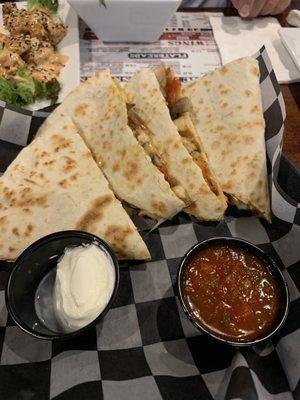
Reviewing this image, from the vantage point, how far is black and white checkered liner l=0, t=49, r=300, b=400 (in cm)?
189

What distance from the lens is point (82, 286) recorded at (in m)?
1.91

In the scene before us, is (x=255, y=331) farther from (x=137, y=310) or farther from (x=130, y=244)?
(x=130, y=244)

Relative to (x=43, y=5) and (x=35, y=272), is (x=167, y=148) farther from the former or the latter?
(x=43, y=5)

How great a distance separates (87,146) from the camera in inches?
106

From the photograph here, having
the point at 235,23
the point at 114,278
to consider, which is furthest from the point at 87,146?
the point at 235,23

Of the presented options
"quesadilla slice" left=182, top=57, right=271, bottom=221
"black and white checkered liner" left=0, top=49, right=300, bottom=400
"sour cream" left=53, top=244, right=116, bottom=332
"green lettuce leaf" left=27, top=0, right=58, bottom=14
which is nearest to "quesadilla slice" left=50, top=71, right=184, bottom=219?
"black and white checkered liner" left=0, top=49, right=300, bottom=400

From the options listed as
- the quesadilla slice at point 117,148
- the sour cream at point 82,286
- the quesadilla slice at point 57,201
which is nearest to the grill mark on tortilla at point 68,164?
the quesadilla slice at point 57,201

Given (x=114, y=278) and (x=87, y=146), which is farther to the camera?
(x=87, y=146)

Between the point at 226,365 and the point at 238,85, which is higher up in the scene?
the point at 238,85

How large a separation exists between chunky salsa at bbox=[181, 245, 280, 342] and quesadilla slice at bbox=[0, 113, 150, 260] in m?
0.36

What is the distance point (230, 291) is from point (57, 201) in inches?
41.7

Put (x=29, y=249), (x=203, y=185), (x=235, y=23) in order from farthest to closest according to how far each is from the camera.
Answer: (x=235, y=23)
(x=203, y=185)
(x=29, y=249)

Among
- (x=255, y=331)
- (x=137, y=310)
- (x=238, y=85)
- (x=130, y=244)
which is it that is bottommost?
(x=137, y=310)

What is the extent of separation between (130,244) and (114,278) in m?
0.29
